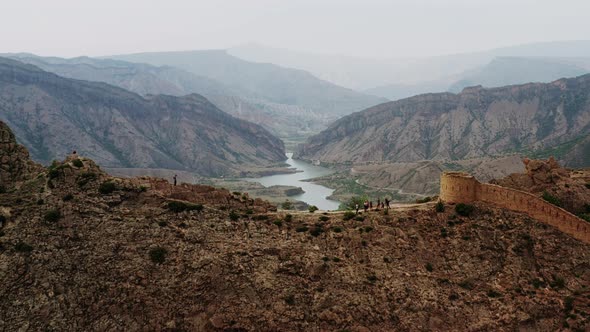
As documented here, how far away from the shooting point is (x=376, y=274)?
4103cm

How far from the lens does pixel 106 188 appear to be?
141 ft

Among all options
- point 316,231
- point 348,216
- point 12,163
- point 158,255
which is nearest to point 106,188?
point 158,255

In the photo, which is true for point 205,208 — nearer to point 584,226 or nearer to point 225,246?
point 225,246

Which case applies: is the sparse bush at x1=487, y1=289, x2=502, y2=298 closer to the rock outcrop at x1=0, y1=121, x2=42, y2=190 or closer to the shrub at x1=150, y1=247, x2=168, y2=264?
the shrub at x1=150, y1=247, x2=168, y2=264

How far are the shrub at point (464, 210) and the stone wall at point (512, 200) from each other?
82 cm

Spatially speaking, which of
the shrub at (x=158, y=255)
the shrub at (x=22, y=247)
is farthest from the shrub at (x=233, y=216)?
the shrub at (x=22, y=247)

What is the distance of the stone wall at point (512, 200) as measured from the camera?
4278 cm

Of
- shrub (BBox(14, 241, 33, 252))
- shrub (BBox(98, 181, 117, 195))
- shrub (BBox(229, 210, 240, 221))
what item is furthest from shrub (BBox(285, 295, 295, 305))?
shrub (BBox(14, 241, 33, 252))

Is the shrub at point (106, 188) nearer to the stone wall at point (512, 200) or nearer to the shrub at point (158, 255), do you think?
the shrub at point (158, 255)

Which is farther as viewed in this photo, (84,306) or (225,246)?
(225,246)

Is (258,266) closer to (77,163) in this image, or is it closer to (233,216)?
(233,216)

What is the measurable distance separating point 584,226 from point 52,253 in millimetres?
38628

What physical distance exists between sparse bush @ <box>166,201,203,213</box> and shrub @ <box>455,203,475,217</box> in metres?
20.2

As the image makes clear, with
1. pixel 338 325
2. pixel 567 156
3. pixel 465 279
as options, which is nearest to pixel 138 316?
pixel 338 325
